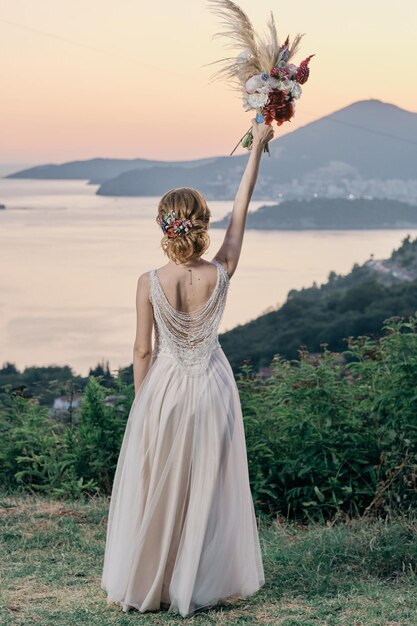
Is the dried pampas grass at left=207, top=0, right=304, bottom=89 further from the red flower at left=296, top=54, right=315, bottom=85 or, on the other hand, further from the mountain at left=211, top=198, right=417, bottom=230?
the mountain at left=211, top=198, right=417, bottom=230

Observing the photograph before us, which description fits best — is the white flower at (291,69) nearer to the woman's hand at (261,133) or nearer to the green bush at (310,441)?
the woman's hand at (261,133)

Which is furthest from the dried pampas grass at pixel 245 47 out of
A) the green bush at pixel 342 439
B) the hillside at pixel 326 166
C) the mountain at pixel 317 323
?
the hillside at pixel 326 166

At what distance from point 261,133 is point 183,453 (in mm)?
1518

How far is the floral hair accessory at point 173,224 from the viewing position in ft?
13.5

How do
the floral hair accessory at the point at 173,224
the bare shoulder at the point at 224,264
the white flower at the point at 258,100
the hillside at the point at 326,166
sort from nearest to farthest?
the floral hair accessory at the point at 173,224 → the bare shoulder at the point at 224,264 → the white flower at the point at 258,100 → the hillside at the point at 326,166

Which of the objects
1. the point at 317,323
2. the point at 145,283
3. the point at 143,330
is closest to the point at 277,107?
the point at 145,283

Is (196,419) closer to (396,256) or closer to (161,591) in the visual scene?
(161,591)

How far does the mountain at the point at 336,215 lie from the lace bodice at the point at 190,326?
52918mm

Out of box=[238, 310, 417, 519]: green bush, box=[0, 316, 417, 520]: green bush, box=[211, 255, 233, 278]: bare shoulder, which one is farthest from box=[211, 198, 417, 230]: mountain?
box=[211, 255, 233, 278]: bare shoulder

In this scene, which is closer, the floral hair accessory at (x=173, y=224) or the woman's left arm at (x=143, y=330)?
the floral hair accessory at (x=173, y=224)

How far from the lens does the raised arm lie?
437cm

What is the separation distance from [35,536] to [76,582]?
944 mm

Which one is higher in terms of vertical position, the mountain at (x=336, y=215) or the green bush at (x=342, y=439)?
the mountain at (x=336, y=215)

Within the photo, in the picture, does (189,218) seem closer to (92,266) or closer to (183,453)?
Result: (183,453)
